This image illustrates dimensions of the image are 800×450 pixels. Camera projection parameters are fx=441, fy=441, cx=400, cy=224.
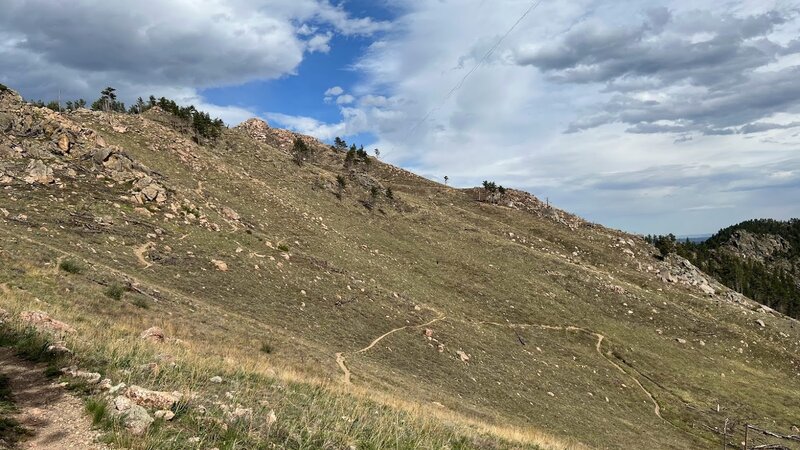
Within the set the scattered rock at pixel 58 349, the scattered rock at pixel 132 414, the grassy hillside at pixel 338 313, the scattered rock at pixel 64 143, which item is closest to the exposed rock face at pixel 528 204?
the grassy hillside at pixel 338 313

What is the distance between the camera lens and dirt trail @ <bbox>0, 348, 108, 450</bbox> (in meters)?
7.64

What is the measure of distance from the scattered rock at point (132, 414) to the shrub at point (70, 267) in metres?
21.0

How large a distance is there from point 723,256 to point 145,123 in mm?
198156

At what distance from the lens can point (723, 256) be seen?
173 metres

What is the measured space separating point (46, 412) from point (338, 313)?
100ft

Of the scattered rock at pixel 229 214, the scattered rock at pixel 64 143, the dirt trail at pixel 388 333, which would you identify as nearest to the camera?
the dirt trail at pixel 388 333

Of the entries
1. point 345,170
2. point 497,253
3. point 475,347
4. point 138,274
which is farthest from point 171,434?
point 345,170

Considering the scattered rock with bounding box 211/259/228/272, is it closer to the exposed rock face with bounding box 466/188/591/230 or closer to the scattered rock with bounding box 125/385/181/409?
the scattered rock with bounding box 125/385/181/409

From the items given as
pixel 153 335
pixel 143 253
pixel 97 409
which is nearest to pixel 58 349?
pixel 97 409

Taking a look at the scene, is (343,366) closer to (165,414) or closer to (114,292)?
(114,292)

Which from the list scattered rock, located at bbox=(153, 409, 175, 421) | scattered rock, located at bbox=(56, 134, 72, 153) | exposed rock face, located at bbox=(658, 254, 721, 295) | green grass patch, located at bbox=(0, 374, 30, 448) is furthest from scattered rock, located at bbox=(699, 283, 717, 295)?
scattered rock, located at bbox=(56, 134, 72, 153)

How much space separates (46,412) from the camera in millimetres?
8570

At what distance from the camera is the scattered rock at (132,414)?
26.6 feet

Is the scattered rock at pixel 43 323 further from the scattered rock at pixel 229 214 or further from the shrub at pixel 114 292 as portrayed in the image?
the scattered rock at pixel 229 214
